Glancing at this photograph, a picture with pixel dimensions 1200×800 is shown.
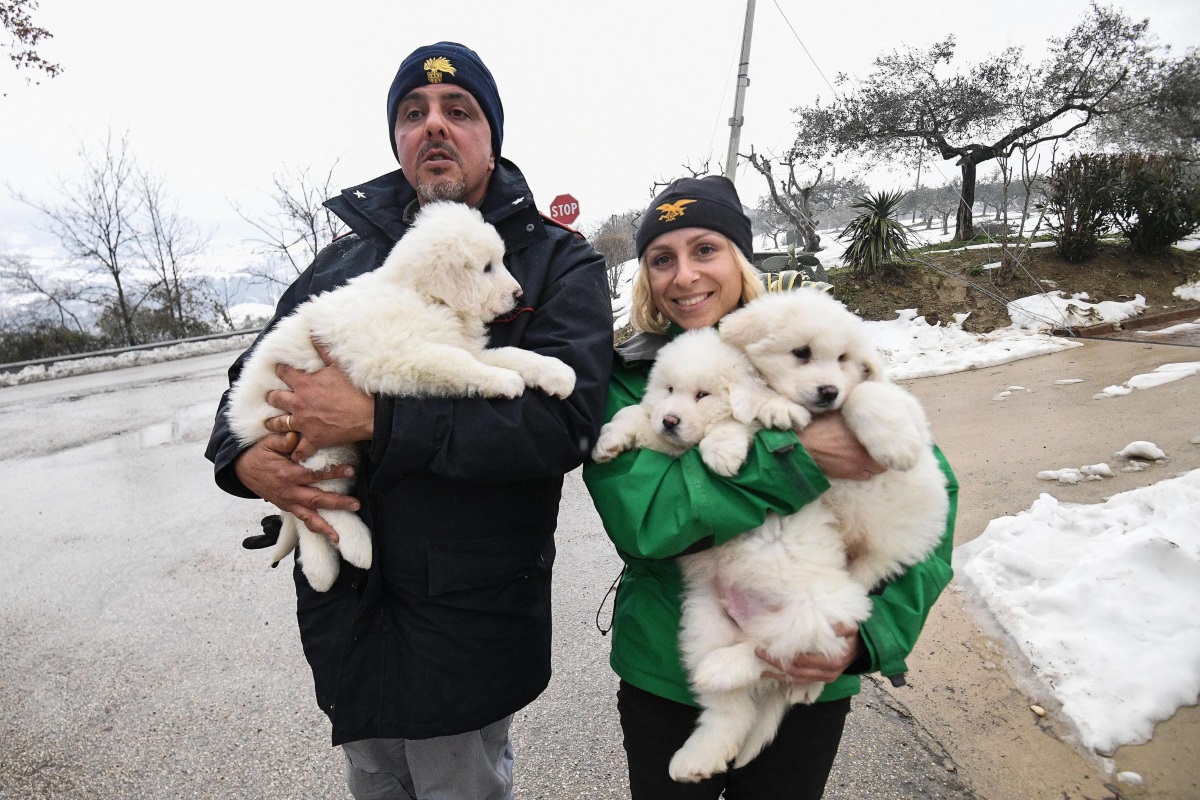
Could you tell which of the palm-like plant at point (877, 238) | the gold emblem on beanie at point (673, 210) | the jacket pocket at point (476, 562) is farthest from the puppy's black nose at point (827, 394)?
the palm-like plant at point (877, 238)

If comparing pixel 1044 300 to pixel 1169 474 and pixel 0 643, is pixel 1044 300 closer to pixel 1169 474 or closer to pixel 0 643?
pixel 1169 474

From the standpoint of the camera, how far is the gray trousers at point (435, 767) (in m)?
1.98

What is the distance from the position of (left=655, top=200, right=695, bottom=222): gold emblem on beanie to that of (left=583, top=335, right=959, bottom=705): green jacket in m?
0.83

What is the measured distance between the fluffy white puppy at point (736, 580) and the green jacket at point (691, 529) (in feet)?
0.15

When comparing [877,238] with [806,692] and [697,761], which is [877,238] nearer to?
[806,692]

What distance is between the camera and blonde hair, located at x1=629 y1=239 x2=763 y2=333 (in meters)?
2.25

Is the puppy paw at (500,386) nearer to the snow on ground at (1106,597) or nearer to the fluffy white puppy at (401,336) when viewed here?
the fluffy white puppy at (401,336)

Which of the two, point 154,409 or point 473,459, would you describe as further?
point 154,409

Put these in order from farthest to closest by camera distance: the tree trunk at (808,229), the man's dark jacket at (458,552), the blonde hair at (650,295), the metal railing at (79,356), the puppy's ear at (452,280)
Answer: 1. the tree trunk at (808,229)
2. the metal railing at (79,356)
3. the blonde hair at (650,295)
4. the puppy's ear at (452,280)
5. the man's dark jacket at (458,552)

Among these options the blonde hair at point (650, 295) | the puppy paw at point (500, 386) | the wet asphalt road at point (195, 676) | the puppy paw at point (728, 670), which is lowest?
the wet asphalt road at point (195, 676)

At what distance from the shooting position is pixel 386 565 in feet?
6.30

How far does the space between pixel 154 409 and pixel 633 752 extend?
1229cm

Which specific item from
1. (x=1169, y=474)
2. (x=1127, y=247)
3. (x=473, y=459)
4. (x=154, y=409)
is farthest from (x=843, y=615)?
(x=1127, y=247)

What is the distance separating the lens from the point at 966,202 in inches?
827
